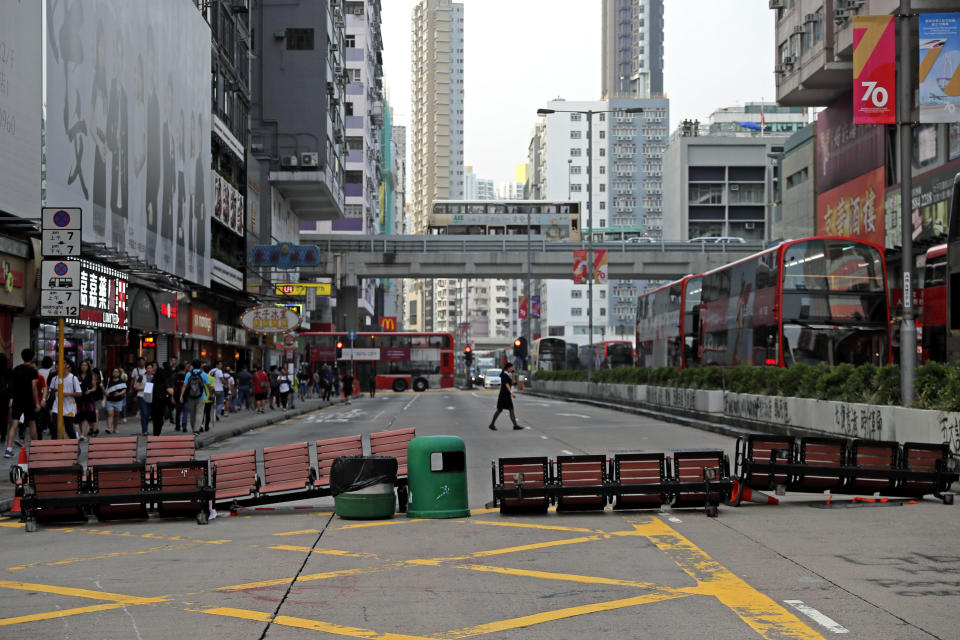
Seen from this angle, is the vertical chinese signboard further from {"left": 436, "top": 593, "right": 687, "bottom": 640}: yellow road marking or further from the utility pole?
{"left": 436, "top": 593, "right": 687, "bottom": 640}: yellow road marking

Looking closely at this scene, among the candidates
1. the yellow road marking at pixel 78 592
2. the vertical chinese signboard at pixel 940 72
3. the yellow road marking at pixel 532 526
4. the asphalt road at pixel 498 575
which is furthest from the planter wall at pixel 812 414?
the yellow road marking at pixel 78 592

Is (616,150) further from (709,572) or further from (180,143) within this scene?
(709,572)

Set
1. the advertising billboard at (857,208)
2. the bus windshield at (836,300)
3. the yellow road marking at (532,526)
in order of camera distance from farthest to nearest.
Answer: the advertising billboard at (857,208)
the bus windshield at (836,300)
the yellow road marking at (532,526)

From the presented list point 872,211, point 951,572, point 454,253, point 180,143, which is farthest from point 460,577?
point 454,253

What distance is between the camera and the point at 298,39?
223 ft

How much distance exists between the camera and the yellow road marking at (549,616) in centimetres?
674

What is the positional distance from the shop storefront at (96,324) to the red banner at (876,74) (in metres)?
19.0

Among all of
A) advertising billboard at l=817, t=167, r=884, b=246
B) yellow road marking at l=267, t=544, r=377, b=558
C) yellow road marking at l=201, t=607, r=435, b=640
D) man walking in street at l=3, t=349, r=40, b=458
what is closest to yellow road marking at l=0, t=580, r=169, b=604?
yellow road marking at l=201, t=607, r=435, b=640

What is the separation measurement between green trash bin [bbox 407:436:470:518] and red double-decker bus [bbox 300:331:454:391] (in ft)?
217

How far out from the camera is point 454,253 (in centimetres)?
6844

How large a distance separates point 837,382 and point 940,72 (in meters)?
7.35

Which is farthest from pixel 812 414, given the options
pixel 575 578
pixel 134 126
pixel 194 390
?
pixel 134 126

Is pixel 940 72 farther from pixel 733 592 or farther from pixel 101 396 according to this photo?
pixel 101 396

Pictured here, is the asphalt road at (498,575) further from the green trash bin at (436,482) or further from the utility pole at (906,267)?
the utility pole at (906,267)
